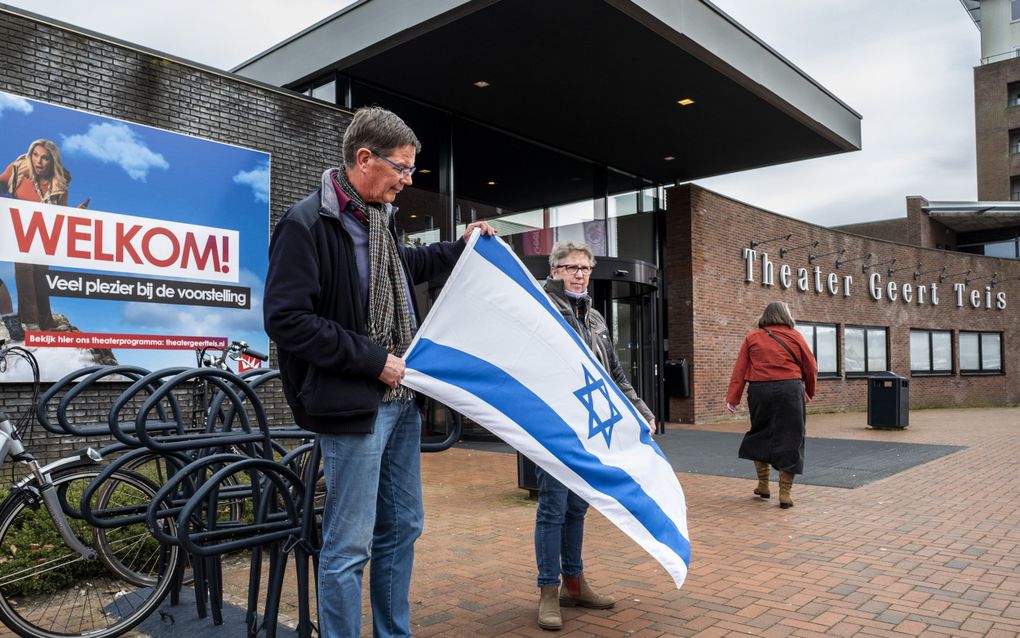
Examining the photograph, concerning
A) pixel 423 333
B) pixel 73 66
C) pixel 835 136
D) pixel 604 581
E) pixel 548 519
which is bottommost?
pixel 604 581

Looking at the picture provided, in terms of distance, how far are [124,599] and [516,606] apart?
80.8 inches

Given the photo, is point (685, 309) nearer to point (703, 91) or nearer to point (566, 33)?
point (703, 91)

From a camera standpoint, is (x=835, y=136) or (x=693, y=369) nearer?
(x=835, y=136)

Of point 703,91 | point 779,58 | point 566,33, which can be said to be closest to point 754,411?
point 566,33

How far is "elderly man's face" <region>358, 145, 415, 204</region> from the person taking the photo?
2.81 m

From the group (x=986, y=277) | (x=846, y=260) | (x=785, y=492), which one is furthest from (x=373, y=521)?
(x=986, y=277)

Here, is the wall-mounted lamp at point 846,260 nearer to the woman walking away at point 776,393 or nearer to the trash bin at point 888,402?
the trash bin at point 888,402

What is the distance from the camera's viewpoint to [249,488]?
368 cm

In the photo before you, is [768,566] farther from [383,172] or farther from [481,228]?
[383,172]

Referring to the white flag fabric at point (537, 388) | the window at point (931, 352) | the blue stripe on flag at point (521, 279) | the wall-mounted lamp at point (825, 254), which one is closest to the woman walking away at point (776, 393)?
the blue stripe on flag at point (521, 279)

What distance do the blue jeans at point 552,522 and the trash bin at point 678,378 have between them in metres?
13.6

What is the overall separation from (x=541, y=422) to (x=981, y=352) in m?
31.7

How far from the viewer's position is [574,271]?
13.6 feet

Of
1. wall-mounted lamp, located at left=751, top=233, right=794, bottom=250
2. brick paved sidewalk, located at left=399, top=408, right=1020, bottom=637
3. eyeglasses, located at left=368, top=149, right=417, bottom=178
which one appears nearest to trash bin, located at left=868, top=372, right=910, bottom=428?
wall-mounted lamp, located at left=751, top=233, right=794, bottom=250
